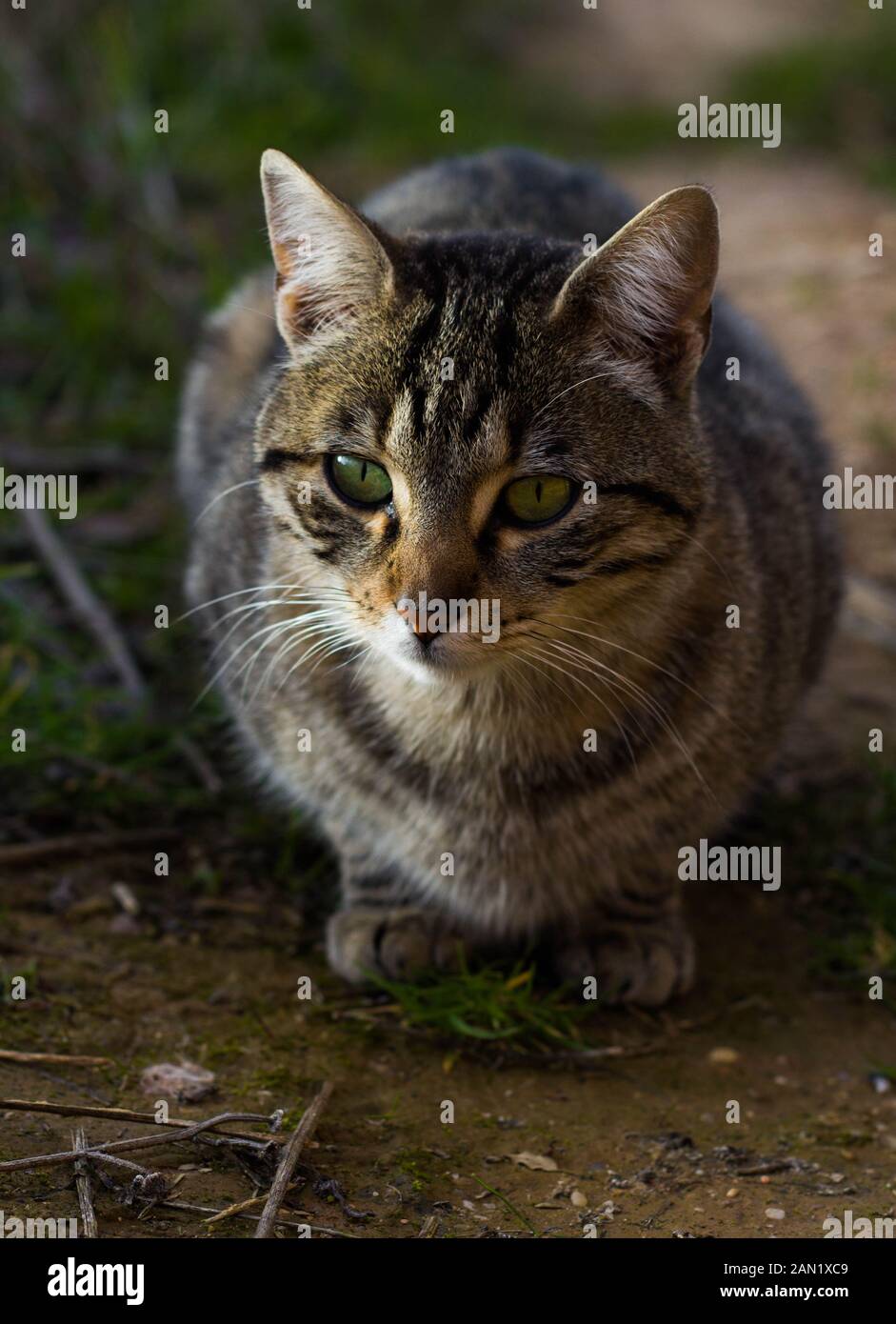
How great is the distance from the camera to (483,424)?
247 cm

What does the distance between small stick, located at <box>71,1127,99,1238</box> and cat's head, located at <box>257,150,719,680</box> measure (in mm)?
948

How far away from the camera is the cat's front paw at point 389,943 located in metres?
3.09

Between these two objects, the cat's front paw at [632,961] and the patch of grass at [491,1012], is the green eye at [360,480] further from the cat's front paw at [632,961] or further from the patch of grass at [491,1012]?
the cat's front paw at [632,961]

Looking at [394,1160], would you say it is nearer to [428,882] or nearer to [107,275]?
[428,882]

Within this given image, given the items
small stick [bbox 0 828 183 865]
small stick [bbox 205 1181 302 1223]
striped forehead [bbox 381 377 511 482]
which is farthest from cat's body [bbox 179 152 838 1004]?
small stick [bbox 205 1181 302 1223]

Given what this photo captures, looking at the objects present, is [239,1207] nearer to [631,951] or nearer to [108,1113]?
[108,1113]

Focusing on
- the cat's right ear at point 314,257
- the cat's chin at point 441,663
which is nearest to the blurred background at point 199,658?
the cat's chin at point 441,663

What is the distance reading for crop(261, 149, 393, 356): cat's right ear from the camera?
8.59 ft

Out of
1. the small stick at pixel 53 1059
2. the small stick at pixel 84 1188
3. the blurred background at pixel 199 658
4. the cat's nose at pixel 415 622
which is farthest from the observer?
the blurred background at pixel 199 658

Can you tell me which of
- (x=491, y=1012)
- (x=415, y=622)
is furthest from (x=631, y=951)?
(x=415, y=622)

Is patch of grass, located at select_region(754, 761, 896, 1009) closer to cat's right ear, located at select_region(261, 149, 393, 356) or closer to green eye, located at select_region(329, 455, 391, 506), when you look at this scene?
green eye, located at select_region(329, 455, 391, 506)

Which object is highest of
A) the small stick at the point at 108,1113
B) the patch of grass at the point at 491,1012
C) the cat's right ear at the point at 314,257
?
the cat's right ear at the point at 314,257

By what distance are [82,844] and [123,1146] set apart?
43.2 inches

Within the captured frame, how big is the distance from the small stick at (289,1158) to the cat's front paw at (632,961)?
2.24ft
